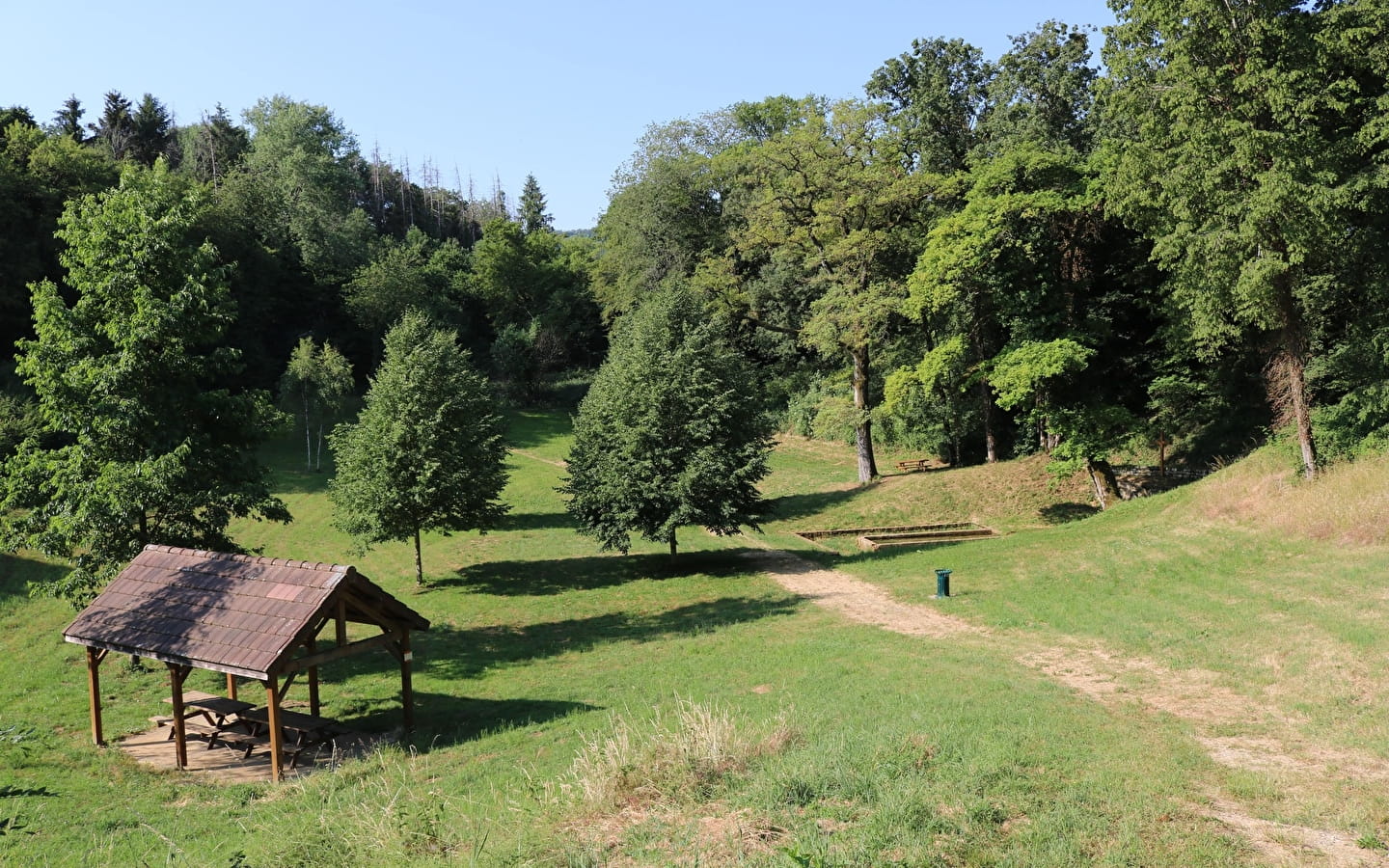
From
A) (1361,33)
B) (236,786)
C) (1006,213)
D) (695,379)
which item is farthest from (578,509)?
(1361,33)

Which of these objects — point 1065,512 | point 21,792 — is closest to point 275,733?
point 21,792

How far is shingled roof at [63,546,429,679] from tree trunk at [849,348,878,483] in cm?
2661

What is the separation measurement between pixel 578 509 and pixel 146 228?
14.6 m

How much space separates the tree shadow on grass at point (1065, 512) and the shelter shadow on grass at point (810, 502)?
25.6ft

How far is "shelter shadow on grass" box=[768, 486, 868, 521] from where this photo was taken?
37688 mm

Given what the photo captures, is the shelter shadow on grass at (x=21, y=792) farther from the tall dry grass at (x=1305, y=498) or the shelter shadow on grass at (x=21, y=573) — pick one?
the shelter shadow on grass at (x=21, y=573)

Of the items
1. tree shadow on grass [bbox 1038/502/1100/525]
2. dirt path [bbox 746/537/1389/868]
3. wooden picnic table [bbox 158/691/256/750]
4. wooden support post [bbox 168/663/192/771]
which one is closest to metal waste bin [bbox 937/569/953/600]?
dirt path [bbox 746/537/1389/868]

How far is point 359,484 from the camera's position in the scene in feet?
89.0

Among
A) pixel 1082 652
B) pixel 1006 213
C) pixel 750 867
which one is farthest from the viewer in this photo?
pixel 1006 213

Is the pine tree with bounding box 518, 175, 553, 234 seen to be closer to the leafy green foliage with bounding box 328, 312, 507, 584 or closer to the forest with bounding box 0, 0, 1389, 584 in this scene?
the forest with bounding box 0, 0, 1389, 584

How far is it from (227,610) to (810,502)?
27.5 m

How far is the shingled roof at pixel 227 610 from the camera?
45.5 ft

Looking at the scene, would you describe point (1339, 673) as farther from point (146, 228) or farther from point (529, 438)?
point (529, 438)

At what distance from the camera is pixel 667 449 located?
2850cm
